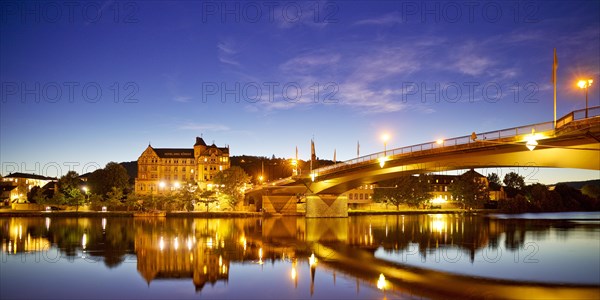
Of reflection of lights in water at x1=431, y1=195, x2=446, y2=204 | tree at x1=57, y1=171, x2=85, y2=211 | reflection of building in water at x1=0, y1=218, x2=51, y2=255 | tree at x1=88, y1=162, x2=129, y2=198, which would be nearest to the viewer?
reflection of building in water at x1=0, y1=218, x2=51, y2=255

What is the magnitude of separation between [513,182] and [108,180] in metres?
146

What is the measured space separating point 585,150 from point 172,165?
14543 cm

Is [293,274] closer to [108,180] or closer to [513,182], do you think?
[108,180]

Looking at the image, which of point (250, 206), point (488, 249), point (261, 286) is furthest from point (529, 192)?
point (261, 286)

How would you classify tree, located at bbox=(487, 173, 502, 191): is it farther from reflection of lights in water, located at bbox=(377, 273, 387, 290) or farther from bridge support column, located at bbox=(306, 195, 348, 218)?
reflection of lights in water, located at bbox=(377, 273, 387, 290)

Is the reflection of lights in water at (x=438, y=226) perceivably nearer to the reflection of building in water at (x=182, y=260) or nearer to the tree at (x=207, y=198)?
the reflection of building in water at (x=182, y=260)

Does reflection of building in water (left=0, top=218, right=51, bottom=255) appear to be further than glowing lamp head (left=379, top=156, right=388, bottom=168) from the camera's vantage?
No

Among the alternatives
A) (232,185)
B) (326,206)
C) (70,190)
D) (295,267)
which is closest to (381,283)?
(295,267)

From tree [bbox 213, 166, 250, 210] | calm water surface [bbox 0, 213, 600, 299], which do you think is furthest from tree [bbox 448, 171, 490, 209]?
calm water surface [bbox 0, 213, 600, 299]

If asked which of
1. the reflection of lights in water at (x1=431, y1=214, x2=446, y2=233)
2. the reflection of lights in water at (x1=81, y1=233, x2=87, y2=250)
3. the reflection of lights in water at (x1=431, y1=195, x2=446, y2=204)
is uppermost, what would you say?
the reflection of lights in water at (x1=81, y1=233, x2=87, y2=250)

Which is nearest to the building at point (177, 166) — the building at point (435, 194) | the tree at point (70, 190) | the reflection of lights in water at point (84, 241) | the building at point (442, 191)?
the tree at point (70, 190)

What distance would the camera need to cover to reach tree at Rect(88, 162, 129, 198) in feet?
425

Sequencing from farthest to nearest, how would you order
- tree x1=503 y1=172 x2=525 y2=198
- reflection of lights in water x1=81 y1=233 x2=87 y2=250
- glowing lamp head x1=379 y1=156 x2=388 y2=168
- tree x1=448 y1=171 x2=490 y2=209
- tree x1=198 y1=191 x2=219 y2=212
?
tree x1=503 y1=172 x2=525 y2=198 < tree x1=448 y1=171 x2=490 y2=209 < tree x1=198 y1=191 x2=219 y2=212 < glowing lamp head x1=379 y1=156 x2=388 y2=168 < reflection of lights in water x1=81 y1=233 x2=87 y2=250

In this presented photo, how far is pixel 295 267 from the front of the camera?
31344 millimetres
